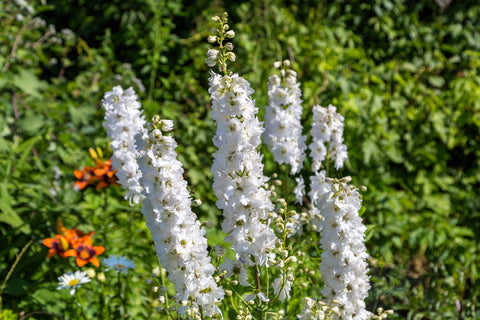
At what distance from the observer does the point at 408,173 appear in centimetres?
427

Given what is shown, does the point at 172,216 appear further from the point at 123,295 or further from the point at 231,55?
the point at 123,295

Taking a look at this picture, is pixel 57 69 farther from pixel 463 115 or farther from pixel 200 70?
pixel 463 115

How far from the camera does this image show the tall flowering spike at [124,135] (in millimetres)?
2115

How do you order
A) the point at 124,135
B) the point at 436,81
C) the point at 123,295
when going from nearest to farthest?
the point at 124,135 < the point at 123,295 < the point at 436,81

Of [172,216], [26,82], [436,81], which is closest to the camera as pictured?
[172,216]

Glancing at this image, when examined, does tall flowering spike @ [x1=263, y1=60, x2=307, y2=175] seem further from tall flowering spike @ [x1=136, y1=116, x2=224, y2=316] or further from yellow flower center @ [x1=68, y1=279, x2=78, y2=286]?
yellow flower center @ [x1=68, y1=279, x2=78, y2=286]

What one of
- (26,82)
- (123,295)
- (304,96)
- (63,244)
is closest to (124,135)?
(63,244)

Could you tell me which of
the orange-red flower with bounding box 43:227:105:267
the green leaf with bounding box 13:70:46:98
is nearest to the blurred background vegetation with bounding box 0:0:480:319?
the green leaf with bounding box 13:70:46:98

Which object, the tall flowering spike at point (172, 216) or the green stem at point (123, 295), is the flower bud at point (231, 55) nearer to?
the tall flowering spike at point (172, 216)

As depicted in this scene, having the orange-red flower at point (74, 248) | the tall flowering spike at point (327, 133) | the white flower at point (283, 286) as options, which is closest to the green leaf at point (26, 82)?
the orange-red flower at point (74, 248)

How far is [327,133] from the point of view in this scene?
230cm

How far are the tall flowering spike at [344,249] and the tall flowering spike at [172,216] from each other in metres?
0.40

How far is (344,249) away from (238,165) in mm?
457

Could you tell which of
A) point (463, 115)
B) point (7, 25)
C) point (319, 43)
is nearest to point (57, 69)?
point (7, 25)
